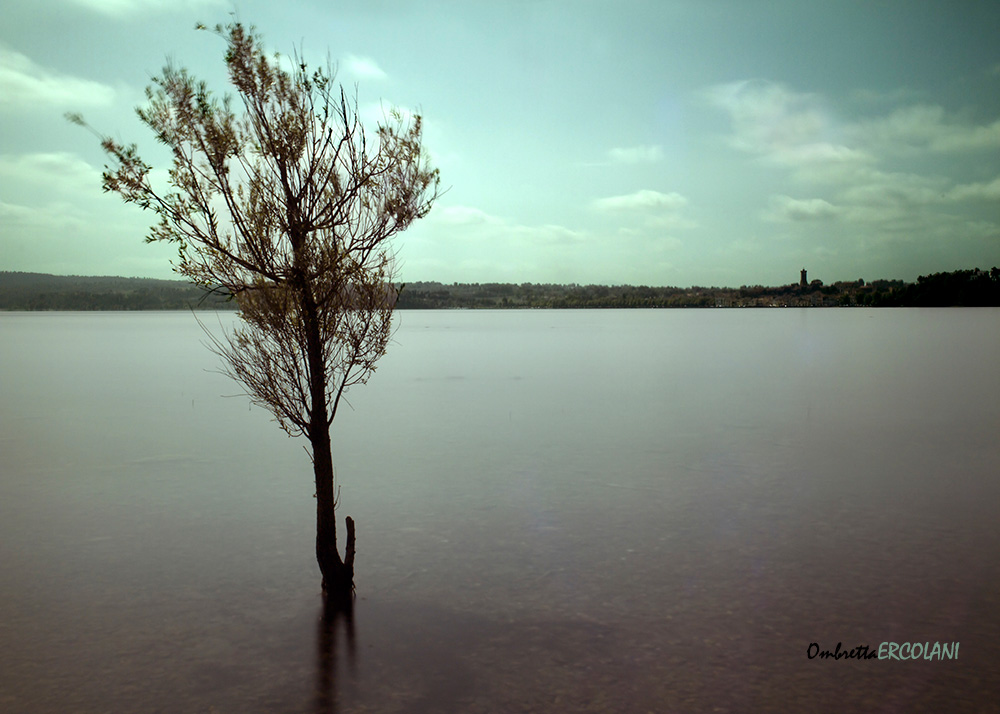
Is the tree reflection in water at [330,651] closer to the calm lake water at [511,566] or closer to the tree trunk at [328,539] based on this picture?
the calm lake water at [511,566]

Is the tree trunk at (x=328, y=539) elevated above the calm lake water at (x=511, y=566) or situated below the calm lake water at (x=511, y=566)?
above

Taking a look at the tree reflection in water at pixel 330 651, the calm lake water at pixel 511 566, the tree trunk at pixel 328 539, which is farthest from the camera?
the tree trunk at pixel 328 539

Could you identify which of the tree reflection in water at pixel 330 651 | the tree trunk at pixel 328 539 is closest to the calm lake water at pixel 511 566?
the tree reflection in water at pixel 330 651

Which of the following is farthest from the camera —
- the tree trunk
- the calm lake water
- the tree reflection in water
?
the tree trunk

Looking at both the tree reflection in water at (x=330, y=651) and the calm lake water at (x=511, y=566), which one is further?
the calm lake water at (x=511, y=566)

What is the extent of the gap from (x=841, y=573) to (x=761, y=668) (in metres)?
3.20

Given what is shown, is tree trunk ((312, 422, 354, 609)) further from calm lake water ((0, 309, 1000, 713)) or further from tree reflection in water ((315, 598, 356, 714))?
calm lake water ((0, 309, 1000, 713))

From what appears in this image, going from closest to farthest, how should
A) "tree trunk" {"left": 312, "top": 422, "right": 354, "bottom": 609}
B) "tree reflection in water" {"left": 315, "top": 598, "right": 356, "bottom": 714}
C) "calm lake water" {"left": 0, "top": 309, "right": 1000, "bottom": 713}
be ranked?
"tree reflection in water" {"left": 315, "top": 598, "right": 356, "bottom": 714} → "calm lake water" {"left": 0, "top": 309, "right": 1000, "bottom": 713} → "tree trunk" {"left": 312, "top": 422, "right": 354, "bottom": 609}

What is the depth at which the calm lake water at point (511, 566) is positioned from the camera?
7672 mm

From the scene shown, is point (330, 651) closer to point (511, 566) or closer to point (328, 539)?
point (328, 539)

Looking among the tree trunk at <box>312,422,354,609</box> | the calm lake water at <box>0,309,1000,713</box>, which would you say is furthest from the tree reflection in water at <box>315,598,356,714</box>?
the tree trunk at <box>312,422,354,609</box>

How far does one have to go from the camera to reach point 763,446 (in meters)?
20.2

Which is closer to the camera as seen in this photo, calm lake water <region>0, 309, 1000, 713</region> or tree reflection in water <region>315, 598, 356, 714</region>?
tree reflection in water <region>315, 598, 356, 714</region>

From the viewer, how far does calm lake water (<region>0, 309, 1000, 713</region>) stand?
7.67 metres
